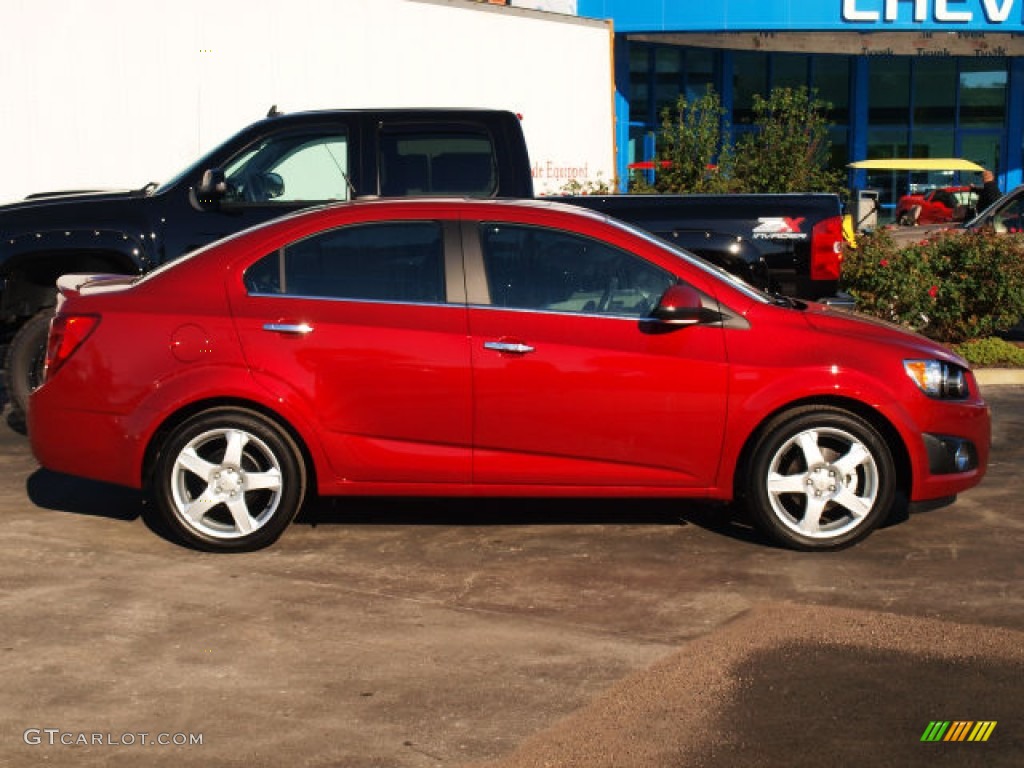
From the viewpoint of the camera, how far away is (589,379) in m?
6.91

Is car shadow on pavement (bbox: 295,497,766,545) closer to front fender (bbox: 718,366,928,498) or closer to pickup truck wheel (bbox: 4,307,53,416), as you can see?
front fender (bbox: 718,366,928,498)

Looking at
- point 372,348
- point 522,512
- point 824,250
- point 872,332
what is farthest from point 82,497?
point 824,250

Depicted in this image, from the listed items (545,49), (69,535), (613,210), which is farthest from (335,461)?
(545,49)

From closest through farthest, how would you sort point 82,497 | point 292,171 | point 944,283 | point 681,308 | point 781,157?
point 681,308 → point 82,497 → point 292,171 → point 944,283 → point 781,157

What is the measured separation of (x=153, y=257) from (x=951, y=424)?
16.9 feet

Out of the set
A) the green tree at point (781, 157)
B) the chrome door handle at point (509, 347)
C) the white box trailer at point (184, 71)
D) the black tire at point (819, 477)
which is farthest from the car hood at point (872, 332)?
the green tree at point (781, 157)

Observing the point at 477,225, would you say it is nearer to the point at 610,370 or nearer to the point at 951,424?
the point at 610,370

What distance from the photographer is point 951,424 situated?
7.11 metres

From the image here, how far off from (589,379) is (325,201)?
11.8ft

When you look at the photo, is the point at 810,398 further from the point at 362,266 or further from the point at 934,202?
the point at 934,202

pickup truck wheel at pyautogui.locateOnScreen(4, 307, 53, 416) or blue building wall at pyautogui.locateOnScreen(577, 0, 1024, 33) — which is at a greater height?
blue building wall at pyautogui.locateOnScreen(577, 0, 1024, 33)

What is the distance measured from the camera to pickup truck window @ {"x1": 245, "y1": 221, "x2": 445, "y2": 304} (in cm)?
709

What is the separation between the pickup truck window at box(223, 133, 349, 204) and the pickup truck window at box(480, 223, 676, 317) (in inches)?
120

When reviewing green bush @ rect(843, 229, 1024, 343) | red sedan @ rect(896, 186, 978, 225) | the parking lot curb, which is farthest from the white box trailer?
red sedan @ rect(896, 186, 978, 225)
